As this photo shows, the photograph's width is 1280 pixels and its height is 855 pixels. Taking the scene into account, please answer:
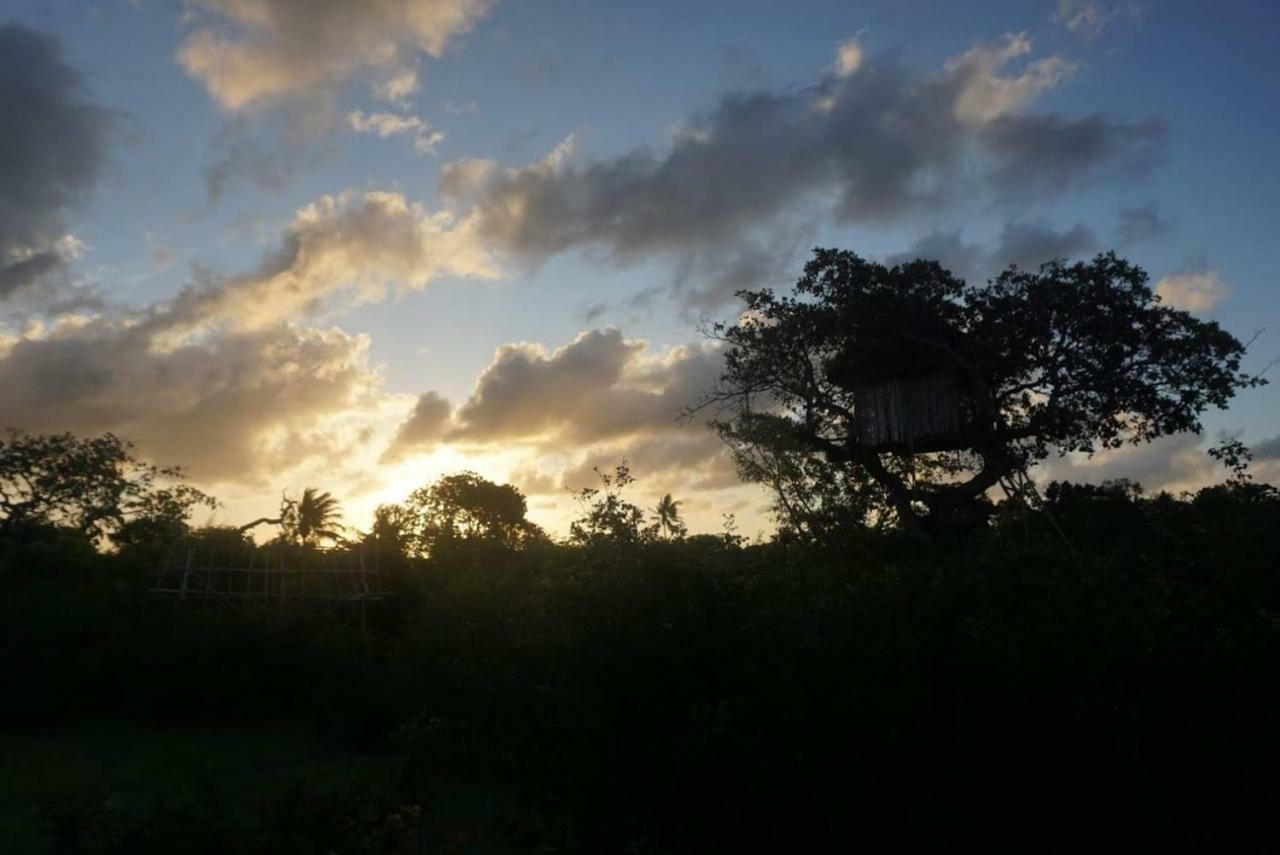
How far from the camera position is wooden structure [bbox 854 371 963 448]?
1628cm

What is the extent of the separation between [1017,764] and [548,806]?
396 cm

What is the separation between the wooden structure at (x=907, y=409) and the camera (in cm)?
1628

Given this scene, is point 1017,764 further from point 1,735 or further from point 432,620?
point 1,735

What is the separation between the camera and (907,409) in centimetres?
1661

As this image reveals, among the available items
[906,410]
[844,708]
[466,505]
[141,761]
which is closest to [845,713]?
[844,708]

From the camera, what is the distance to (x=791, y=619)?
7.70 meters

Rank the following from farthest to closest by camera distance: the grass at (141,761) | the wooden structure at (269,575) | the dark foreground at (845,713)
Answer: the wooden structure at (269,575), the grass at (141,761), the dark foreground at (845,713)

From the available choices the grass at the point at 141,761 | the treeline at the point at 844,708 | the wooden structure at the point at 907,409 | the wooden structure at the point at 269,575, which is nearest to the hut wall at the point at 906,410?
the wooden structure at the point at 907,409

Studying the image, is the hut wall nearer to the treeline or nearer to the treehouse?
the treehouse

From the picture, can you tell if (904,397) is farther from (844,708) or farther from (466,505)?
(466,505)

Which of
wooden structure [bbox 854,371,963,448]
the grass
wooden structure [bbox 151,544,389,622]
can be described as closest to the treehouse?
wooden structure [bbox 854,371,963,448]

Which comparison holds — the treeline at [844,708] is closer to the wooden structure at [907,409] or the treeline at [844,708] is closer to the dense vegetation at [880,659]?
the dense vegetation at [880,659]

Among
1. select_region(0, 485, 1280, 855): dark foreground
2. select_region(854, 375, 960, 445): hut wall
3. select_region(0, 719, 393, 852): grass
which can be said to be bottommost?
select_region(0, 719, 393, 852): grass

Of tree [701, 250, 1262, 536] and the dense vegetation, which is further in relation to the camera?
tree [701, 250, 1262, 536]
